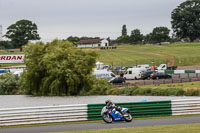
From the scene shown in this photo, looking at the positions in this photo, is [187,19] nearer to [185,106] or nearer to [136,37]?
[136,37]

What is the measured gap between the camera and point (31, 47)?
43812 mm

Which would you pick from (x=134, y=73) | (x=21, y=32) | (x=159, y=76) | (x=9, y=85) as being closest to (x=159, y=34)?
(x=21, y=32)

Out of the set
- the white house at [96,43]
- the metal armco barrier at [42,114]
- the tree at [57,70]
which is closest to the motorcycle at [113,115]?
the metal armco barrier at [42,114]

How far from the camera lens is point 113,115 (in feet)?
59.0

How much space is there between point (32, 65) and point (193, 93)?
1921cm

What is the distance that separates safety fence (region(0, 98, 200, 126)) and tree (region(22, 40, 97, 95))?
Result: 70.3 ft

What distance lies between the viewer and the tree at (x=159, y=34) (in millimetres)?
154750

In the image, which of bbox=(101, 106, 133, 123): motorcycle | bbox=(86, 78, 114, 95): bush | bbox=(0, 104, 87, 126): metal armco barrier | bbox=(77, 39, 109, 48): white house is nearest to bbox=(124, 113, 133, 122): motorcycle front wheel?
bbox=(101, 106, 133, 123): motorcycle

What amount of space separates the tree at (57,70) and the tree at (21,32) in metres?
87.1

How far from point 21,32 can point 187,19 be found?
61.5 metres

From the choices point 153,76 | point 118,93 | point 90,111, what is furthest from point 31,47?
point 90,111

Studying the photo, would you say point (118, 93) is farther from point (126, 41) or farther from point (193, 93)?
point (126, 41)

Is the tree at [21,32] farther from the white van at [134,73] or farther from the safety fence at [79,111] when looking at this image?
the safety fence at [79,111]

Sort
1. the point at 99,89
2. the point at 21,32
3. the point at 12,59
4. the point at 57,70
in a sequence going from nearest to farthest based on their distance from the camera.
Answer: the point at 57,70
the point at 99,89
the point at 12,59
the point at 21,32
